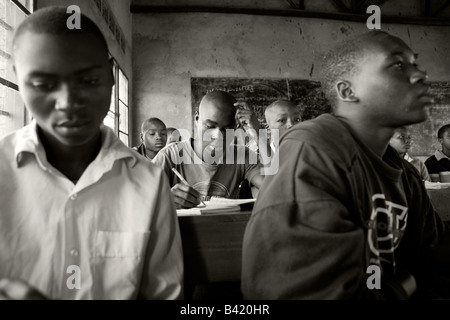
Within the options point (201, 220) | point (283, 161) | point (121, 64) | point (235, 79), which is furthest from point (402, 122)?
point (235, 79)

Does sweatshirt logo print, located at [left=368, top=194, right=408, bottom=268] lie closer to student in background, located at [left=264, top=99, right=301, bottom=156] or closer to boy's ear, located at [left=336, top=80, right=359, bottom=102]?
boy's ear, located at [left=336, top=80, right=359, bottom=102]

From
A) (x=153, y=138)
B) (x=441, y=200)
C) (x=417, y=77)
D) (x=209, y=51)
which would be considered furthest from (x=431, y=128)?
(x=417, y=77)

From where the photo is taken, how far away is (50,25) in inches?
33.2

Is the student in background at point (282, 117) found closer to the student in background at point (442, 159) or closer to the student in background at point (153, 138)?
the student in background at point (153, 138)

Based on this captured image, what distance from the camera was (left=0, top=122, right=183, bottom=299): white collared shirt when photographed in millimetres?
799

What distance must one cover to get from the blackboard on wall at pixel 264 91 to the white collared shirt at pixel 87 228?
5.37 meters

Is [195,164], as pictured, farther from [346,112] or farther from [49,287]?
[49,287]

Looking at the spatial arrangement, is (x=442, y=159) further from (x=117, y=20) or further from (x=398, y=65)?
(x=117, y=20)

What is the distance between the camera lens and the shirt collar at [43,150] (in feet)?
2.78

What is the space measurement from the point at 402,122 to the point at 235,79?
5374mm

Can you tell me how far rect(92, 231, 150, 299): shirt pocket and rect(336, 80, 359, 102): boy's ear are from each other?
0.76 m

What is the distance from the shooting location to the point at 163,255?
887 mm

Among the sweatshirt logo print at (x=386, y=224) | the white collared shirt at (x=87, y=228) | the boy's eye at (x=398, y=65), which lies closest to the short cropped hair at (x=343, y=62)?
the boy's eye at (x=398, y=65)

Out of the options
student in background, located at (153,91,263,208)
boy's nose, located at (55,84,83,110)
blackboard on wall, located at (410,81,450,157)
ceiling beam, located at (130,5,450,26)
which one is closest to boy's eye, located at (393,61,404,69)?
boy's nose, located at (55,84,83,110)
